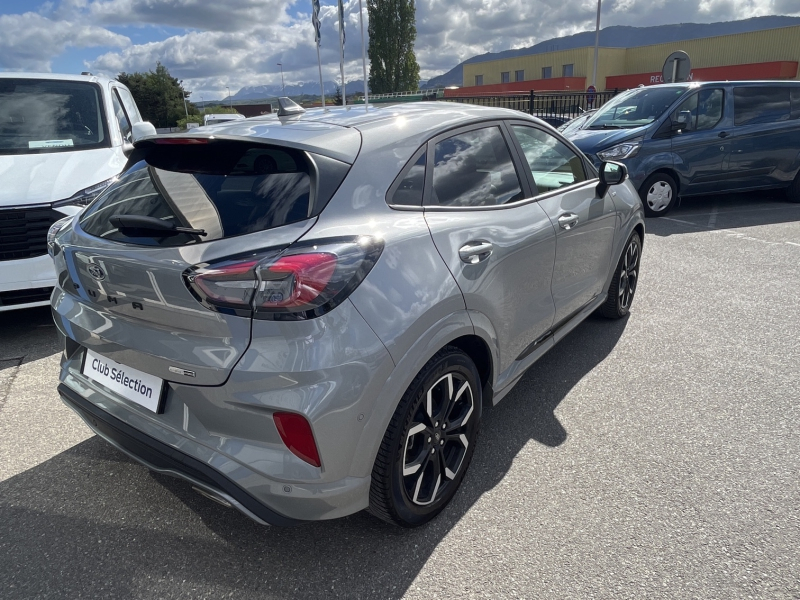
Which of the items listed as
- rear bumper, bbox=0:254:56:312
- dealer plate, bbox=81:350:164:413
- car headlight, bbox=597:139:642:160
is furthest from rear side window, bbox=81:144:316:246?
car headlight, bbox=597:139:642:160

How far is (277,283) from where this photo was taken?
1848mm

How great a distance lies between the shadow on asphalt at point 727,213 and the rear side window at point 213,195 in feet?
21.5

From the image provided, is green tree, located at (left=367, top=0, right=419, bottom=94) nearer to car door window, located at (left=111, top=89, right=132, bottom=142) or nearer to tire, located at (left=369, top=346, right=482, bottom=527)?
car door window, located at (left=111, top=89, right=132, bottom=142)

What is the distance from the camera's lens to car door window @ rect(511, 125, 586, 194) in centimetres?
321

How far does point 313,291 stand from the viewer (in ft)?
6.10

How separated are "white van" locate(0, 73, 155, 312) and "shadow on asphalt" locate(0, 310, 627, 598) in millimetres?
1594

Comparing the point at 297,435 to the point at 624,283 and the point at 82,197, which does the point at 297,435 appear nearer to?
the point at 624,283

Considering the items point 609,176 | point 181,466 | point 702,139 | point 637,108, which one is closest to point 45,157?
point 181,466

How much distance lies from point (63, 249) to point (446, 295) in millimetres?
1630

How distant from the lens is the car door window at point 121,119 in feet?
19.1

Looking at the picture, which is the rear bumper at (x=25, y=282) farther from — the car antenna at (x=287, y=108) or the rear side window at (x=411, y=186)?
the rear side window at (x=411, y=186)

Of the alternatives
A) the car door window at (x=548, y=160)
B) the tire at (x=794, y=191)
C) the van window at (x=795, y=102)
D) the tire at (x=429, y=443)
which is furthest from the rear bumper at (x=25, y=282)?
the tire at (x=794, y=191)

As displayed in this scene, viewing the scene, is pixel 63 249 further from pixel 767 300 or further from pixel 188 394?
pixel 767 300

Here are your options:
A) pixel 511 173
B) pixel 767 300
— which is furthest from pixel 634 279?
pixel 511 173
